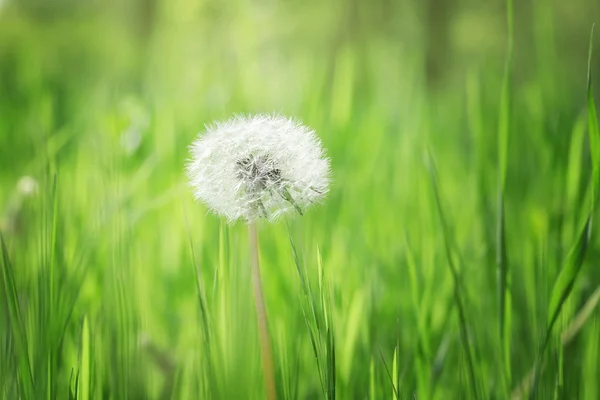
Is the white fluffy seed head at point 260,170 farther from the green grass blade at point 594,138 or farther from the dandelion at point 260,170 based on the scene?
the green grass blade at point 594,138

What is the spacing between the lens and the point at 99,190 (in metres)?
0.95

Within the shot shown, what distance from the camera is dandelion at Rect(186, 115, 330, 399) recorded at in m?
0.52

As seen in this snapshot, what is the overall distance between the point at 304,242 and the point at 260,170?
424 mm

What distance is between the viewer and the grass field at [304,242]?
577 mm

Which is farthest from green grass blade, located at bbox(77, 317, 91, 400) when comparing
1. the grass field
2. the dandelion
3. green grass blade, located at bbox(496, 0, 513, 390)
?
green grass blade, located at bbox(496, 0, 513, 390)

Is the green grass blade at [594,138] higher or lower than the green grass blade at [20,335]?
higher

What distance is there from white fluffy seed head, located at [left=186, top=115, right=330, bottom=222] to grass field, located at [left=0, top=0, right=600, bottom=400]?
0.15 ft

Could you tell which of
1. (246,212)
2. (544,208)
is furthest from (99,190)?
(544,208)

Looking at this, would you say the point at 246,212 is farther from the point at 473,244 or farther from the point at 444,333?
the point at 473,244

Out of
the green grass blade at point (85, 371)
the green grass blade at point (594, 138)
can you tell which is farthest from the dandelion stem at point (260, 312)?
the green grass blade at point (594, 138)

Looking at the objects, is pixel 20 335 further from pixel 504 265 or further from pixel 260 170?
pixel 504 265

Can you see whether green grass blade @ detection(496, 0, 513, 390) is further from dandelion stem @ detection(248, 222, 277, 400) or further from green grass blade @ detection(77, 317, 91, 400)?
green grass blade @ detection(77, 317, 91, 400)

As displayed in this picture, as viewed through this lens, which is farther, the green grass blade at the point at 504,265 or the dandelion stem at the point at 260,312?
the green grass blade at the point at 504,265

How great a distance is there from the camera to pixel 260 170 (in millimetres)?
544
